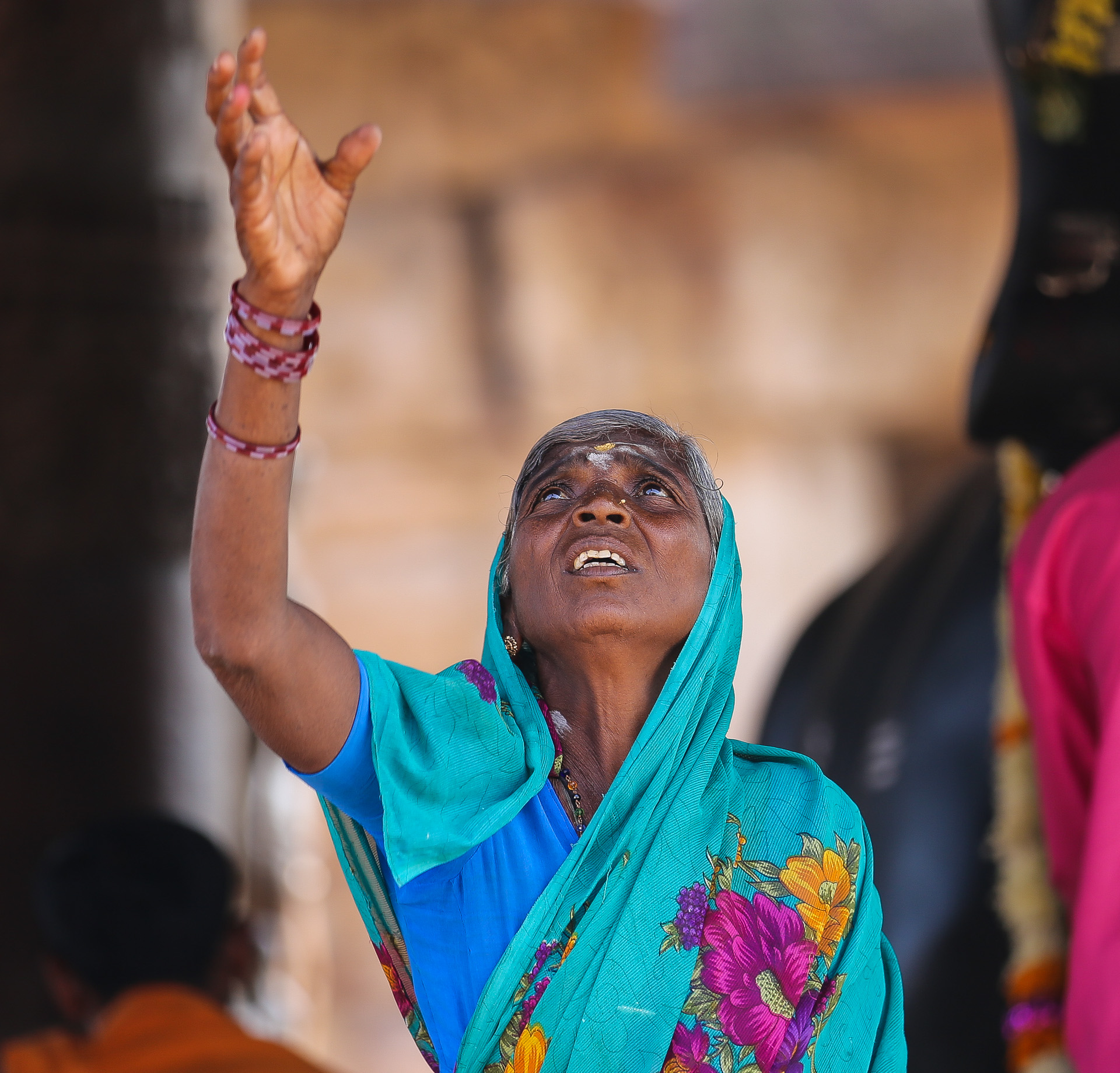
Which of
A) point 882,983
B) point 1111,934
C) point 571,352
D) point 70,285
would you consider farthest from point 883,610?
point 571,352

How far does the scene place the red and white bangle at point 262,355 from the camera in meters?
0.72

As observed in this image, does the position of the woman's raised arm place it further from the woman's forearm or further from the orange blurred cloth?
the orange blurred cloth

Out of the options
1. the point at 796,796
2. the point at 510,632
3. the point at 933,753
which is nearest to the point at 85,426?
the point at 933,753

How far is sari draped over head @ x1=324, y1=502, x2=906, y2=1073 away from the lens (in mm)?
719

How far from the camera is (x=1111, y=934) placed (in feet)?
4.57

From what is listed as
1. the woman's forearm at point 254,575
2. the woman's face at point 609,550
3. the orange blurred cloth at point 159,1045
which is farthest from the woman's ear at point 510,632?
the orange blurred cloth at point 159,1045

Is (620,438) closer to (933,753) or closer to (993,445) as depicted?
(933,753)

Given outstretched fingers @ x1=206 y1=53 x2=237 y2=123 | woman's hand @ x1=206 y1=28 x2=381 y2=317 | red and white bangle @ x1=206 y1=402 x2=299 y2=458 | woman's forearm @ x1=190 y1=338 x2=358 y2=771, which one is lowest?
woman's forearm @ x1=190 y1=338 x2=358 y2=771

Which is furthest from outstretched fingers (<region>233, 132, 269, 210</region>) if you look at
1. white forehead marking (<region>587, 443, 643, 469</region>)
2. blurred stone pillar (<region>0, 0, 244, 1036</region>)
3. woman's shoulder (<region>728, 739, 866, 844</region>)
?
blurred stone pillar (<region>0, 0, 244, 1036</region>)

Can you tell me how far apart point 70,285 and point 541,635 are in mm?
1633

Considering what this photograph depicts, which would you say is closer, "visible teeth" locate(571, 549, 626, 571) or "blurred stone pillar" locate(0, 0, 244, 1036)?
"visible teeth" locate(571, 549, 626, 571)

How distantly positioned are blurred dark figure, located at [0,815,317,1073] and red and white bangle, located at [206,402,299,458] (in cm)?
117

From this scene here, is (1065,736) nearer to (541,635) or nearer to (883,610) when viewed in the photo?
(883,610)

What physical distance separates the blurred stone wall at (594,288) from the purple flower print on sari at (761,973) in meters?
4.61
